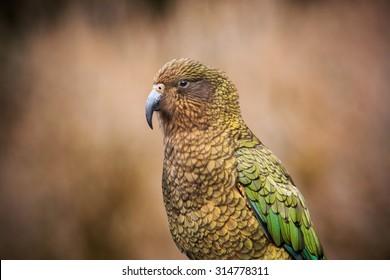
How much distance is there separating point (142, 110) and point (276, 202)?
0.74 meters

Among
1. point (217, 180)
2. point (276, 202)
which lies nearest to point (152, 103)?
point (217, 180)

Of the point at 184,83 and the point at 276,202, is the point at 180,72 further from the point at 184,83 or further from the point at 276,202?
the point at 276,202

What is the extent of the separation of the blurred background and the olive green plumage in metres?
0.41

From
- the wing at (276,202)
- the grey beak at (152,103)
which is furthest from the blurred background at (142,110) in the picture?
the grey beak at (152,103)

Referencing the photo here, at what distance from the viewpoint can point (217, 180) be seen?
4.64 ft

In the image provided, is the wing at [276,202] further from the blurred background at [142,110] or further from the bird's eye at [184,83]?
the blurred background at [142,110]

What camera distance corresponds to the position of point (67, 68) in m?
2.00

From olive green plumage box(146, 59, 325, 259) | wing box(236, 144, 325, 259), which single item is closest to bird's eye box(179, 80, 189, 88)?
olive green plumage box(146, 59, 325, 259)

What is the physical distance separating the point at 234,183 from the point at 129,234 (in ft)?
2.34

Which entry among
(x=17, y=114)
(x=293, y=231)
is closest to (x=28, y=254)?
(x=17, y=114)
